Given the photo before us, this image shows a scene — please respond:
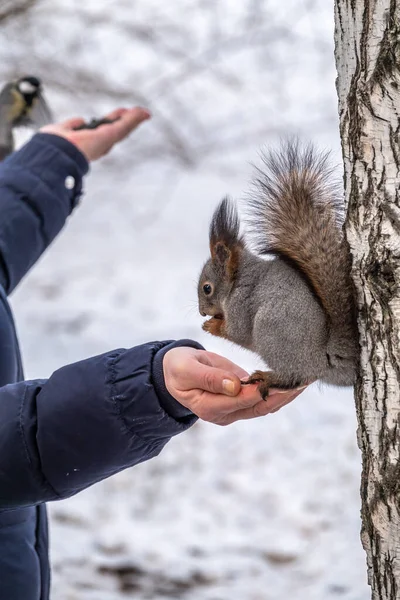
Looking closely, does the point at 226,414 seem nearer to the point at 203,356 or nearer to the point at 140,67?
the point at 203,356

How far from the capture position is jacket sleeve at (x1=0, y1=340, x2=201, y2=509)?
1.11 meters

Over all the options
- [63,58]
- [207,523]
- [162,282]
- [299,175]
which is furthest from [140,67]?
[299,175]

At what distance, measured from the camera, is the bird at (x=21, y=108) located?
2.44 metres

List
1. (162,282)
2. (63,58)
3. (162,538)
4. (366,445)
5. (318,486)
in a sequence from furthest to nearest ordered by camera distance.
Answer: (162,282), (63,58), (318,486), (162,538), (366,445)

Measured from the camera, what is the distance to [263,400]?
1.08 meters

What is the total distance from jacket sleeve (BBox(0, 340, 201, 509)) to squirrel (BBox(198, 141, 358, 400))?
13 centimetres

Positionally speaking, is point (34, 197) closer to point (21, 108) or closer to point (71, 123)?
point (71, 123)

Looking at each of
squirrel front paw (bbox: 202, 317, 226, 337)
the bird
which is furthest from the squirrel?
the bird

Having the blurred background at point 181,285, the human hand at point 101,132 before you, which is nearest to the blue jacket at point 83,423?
the human hand at point 101,132

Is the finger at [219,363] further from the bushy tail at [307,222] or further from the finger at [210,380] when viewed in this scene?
the bushy tail at [307,222]

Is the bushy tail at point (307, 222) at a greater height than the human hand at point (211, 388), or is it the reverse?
the bushy tail at point (307, 222)

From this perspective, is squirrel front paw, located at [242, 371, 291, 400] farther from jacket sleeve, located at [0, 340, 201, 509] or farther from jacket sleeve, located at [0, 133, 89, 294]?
jacket sleeve, located at [0, 133, 89, 294]

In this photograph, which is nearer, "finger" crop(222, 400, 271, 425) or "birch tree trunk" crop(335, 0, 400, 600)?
"birch tree trunk" crop(335, 0, 400, 600)

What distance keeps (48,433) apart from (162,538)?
1.92m
